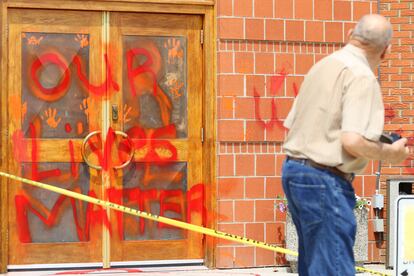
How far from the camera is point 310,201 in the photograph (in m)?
4.01

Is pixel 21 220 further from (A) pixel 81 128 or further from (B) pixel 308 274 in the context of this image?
(B) pixel 308 274

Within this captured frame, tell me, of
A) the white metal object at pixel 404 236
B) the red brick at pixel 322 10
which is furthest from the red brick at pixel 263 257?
the red brick at pixel 322 10

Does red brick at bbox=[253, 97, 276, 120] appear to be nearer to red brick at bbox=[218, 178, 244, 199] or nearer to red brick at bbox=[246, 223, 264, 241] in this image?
red brick at bbox=[218, 178, 244, 199]

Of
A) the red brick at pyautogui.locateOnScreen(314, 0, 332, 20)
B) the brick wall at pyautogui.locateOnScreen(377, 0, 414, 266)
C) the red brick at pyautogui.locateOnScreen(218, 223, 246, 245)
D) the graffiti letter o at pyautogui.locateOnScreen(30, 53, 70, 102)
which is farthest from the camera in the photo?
the brick wall at pyautogui.locateOnScreen(377, 0, 414, 266)

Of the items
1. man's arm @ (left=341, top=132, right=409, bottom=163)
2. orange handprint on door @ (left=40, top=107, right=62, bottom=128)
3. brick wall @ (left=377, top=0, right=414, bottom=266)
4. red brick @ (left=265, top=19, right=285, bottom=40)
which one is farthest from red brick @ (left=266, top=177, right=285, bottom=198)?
man's arm @ (left=341, top=132, right=409, bottom=163)

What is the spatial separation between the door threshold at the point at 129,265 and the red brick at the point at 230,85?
5.58 ft

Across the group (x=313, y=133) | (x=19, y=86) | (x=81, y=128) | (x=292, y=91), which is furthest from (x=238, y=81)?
(x=313, y=133)

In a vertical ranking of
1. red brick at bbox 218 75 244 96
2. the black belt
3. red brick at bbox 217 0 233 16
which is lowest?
the black belt

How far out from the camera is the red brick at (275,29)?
7855mm

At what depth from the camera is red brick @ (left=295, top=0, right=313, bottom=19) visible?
796 centimetres

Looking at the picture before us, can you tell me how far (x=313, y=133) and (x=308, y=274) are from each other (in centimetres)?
75

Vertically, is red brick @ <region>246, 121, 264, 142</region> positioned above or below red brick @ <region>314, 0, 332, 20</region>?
below

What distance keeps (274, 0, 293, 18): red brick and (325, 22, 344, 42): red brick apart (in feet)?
1.38

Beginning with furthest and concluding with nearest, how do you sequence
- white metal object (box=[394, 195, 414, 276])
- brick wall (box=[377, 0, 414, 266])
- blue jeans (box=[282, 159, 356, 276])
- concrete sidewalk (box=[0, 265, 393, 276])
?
1. brick wall (box=[377, 0, 414, 266])
2. concrete sidewalk (box=[0, 265, 393, 276])
3. white metal object (box=[394, 195, 414, 276])
4. blue jeans (box=[282, 159, 356, 276])
